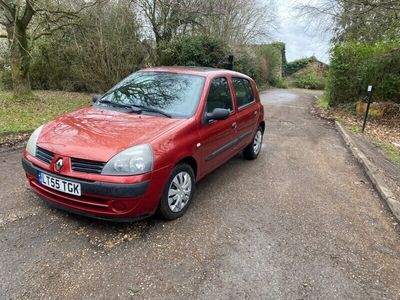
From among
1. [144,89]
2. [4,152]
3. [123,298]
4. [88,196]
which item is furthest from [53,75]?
[123,298]

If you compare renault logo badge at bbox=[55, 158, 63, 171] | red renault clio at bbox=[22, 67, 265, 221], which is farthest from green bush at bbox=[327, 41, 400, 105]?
renault logo badge at bbox=[55, 158, 63, 171]

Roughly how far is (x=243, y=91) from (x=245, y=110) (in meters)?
0.38

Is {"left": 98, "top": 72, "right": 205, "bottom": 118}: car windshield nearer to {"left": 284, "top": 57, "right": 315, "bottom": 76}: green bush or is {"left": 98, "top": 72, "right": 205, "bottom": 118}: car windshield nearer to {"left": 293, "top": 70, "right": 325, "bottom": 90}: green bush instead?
{"left": 293, "top": 70, "right": 325, "bottom": 90}: green bush

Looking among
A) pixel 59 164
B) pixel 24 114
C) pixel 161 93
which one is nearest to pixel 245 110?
pixel 161 93

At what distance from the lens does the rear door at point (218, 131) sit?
4137mm

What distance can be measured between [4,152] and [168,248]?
4091 mm

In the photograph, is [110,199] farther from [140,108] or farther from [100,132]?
[140,108]

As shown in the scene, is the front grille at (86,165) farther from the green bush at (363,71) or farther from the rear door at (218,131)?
the green bush at (363,71)

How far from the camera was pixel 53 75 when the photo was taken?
1485 cm

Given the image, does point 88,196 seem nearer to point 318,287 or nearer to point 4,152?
point 318,287

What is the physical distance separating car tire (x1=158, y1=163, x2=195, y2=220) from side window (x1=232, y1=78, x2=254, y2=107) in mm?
1899

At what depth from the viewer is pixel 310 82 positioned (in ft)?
110

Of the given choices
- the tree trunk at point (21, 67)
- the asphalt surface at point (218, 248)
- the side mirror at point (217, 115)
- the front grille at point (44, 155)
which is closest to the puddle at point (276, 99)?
the tree trunk at point (21, 67)

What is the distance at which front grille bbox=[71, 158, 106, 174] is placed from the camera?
3.06 m
